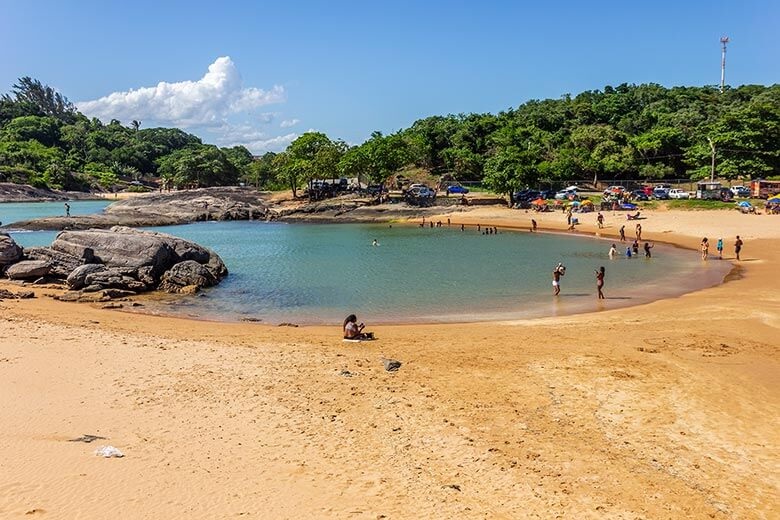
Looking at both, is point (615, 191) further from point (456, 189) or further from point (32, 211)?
point (32, 211)

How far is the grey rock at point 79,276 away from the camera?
3039cm

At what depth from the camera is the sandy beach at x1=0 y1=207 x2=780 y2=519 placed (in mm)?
9320

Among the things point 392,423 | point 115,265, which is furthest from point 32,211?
point 392,423

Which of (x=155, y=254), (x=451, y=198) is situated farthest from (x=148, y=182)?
(x=155, y=254)

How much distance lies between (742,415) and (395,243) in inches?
1791

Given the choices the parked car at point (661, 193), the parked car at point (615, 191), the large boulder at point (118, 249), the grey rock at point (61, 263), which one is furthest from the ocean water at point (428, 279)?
the parked car at point (661, 193)

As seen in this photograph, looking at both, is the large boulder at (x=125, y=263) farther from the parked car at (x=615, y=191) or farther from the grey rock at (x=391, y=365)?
the parked car at (x=615, y=191)

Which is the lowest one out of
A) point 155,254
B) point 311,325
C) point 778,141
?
point 311,325

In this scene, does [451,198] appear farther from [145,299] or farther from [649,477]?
[649,477]

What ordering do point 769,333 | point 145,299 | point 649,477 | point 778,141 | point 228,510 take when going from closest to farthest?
point 228,510 < point 649,477 < point 769,333 < point 145,299 < point 778,141

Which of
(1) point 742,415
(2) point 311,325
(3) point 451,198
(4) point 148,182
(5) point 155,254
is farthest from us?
(4) point 148,182

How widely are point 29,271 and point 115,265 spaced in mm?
4538

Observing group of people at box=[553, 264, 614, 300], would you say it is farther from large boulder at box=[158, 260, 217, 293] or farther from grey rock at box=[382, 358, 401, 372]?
large boulder at box=[158, 260, 217, 293]

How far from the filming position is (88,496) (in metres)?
8.93
